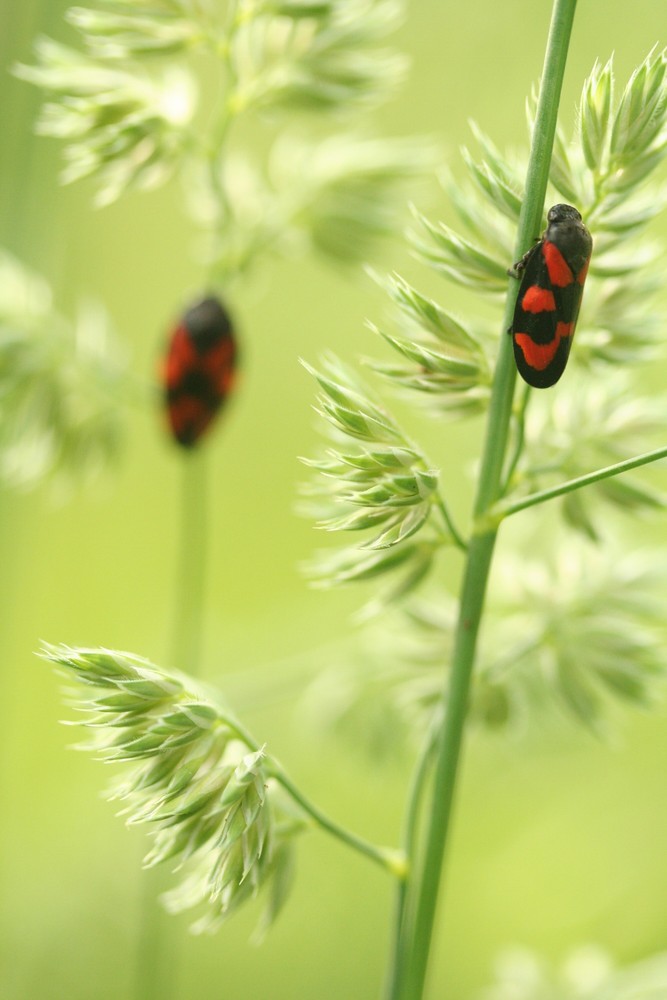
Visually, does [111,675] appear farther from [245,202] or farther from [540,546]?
[540,546]

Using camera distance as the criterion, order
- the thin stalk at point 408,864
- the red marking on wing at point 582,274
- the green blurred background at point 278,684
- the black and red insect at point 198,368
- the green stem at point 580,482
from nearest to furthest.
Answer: the green stem at point 580,482
the red marking on wing at point 582,274
the thin stalk at point 408,864
the black and red insect at point 198,368
the green blurred background at point 278,684

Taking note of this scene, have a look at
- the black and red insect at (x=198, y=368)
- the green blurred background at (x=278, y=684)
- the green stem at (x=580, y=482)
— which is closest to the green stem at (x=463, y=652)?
the green stem at (x=580, y=482)

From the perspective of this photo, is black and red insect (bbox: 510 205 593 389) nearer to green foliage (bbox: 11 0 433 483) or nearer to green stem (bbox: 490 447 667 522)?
green stem (bbox: 490 447 667 522)

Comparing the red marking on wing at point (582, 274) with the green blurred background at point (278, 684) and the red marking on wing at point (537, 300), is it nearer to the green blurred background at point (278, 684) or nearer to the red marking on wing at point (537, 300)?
the red marking on wing at point (537, 300)

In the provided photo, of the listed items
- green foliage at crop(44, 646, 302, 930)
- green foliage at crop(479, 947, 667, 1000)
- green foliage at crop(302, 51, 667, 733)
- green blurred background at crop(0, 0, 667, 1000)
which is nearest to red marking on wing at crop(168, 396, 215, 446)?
green blurred background at crop(0, 0, 667, 1000)

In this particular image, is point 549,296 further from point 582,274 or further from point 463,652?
point 463,652

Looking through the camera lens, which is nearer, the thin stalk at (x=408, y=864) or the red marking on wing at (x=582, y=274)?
the red marking on wing at (x=582, y=274)

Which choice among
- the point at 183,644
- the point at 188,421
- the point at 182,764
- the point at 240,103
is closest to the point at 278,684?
the point at 183,644

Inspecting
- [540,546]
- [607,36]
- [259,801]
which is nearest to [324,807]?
[540,546]
